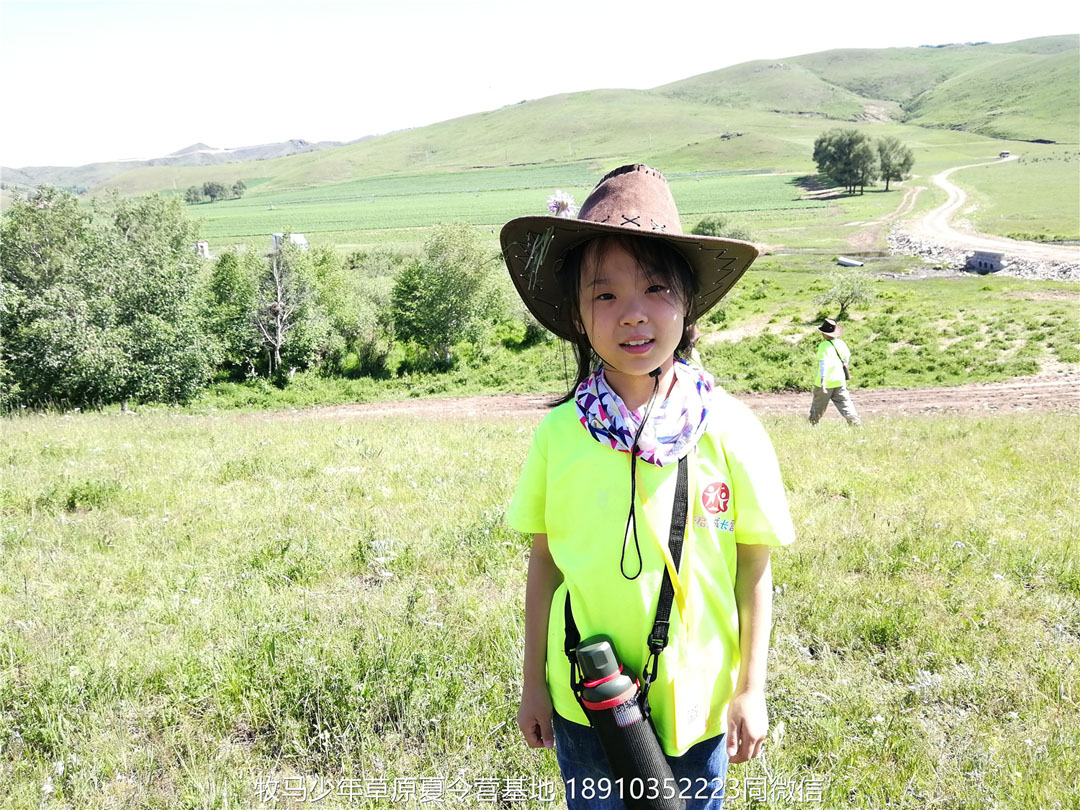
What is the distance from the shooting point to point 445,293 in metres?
37.6

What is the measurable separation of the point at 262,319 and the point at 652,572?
139 ft

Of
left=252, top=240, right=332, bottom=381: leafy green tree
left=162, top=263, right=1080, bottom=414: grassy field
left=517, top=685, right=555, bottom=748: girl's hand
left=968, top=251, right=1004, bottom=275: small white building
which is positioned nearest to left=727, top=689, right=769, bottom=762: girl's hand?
left=517, top=685, right=555, bottom=748: girl's hand

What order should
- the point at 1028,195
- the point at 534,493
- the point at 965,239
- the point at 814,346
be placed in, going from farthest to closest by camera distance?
the point at 1028,195
the point at 965,239
the point at 814,346
the point at 534,493

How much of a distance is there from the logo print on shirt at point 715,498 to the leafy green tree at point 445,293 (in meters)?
36.2

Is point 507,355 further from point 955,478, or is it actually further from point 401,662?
point 401,662

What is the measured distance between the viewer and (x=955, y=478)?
830cm

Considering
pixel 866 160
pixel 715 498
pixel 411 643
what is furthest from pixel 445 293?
pixel 866 160

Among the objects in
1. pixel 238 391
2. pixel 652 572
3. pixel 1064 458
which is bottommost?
pixel 238 391

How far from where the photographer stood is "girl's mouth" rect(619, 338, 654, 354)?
2.17 metres

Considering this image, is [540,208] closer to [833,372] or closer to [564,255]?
[833,372]

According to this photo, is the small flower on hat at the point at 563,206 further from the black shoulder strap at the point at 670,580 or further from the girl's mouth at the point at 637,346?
the black shoulder strap at the point at 670,580

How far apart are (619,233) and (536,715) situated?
73.3 inches

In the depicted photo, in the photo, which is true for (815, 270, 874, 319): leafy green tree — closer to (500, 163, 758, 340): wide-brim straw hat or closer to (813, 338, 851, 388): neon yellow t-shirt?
(813, 338, 851, 388): neon yellow t-shirt

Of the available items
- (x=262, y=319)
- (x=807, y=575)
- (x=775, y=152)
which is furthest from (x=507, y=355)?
(x=775, y=152)
